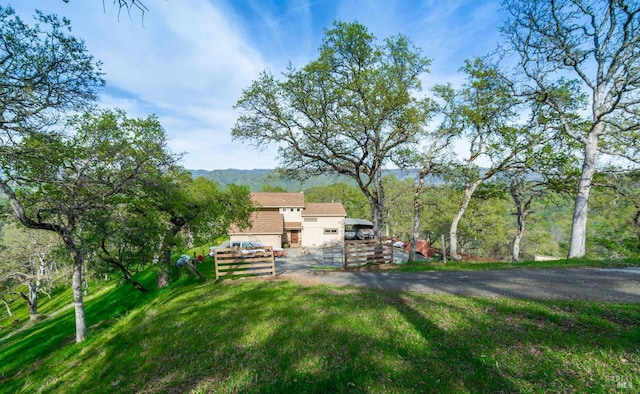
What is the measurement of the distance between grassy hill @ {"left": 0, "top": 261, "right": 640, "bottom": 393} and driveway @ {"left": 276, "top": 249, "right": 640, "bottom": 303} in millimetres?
965

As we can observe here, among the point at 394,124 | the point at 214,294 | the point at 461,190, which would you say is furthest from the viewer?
the point at 461,190

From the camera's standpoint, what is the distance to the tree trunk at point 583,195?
1057cm

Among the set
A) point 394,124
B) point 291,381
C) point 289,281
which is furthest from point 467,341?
point 394,124

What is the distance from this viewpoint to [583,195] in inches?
422

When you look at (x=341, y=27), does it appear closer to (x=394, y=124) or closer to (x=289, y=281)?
(x=394, y=124)

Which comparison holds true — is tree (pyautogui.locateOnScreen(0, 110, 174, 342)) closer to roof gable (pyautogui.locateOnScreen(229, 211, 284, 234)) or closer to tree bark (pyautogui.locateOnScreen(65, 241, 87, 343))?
tree bark (pyautogui.locateOnScreen(65, 241, 87, 343))

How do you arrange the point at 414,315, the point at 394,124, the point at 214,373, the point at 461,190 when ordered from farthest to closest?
the point at 461,190 < the point at 394,124 < the point at 414,315 < the point at 214,373

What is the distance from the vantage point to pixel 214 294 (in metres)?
8.48

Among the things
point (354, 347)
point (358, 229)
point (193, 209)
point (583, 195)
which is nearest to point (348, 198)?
point (358, 229)

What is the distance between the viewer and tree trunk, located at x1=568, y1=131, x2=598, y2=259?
10.6 meters

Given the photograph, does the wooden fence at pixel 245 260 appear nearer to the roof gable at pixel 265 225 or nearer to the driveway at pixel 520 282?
the driveway at pixel 520 282

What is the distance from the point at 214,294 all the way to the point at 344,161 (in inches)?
385

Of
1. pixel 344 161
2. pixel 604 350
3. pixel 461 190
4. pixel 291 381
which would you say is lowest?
pixel 291 381

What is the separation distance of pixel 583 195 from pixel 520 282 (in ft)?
22.5
